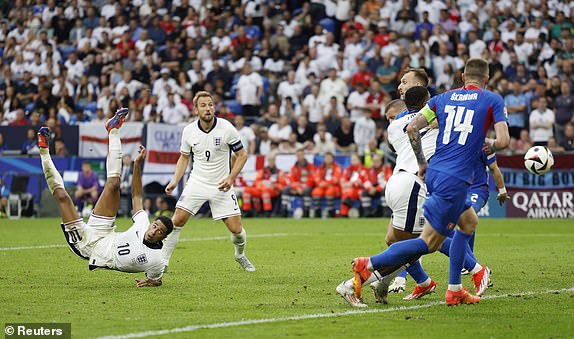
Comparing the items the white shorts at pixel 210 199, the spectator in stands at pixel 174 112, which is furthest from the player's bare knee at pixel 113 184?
the spectator in stands at pixel 174 112

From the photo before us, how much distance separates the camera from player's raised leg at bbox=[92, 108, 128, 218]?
39.4ft

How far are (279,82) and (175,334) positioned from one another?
23.2 metres

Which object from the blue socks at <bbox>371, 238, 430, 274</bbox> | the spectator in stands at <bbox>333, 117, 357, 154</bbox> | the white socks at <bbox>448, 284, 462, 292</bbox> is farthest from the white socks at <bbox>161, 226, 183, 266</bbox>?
the spectator in stands at <bbox>333, 117, 357, 154</bbox>

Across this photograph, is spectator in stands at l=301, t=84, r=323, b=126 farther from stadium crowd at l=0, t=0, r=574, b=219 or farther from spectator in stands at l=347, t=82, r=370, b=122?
spectator in stands at l=347, t=82, r=370, b=122

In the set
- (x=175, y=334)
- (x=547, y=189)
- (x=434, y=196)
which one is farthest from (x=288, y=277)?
(x=547, y=189)

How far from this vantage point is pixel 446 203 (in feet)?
30.5

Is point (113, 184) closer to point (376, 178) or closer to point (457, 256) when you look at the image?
point (457, 256)

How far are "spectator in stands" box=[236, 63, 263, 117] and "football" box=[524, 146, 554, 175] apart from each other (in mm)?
17471

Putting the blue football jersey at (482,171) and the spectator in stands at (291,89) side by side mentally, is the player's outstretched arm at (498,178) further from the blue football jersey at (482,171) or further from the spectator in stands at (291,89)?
the spectator in stands at (291,89)

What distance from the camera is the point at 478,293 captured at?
10.6 metres

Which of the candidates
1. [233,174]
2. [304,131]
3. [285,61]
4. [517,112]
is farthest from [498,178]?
[285,61]

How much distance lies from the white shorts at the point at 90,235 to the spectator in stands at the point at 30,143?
16.9m

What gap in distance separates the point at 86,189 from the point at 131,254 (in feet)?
53.3

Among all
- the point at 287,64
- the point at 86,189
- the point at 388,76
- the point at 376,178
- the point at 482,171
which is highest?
the point at 287,64
